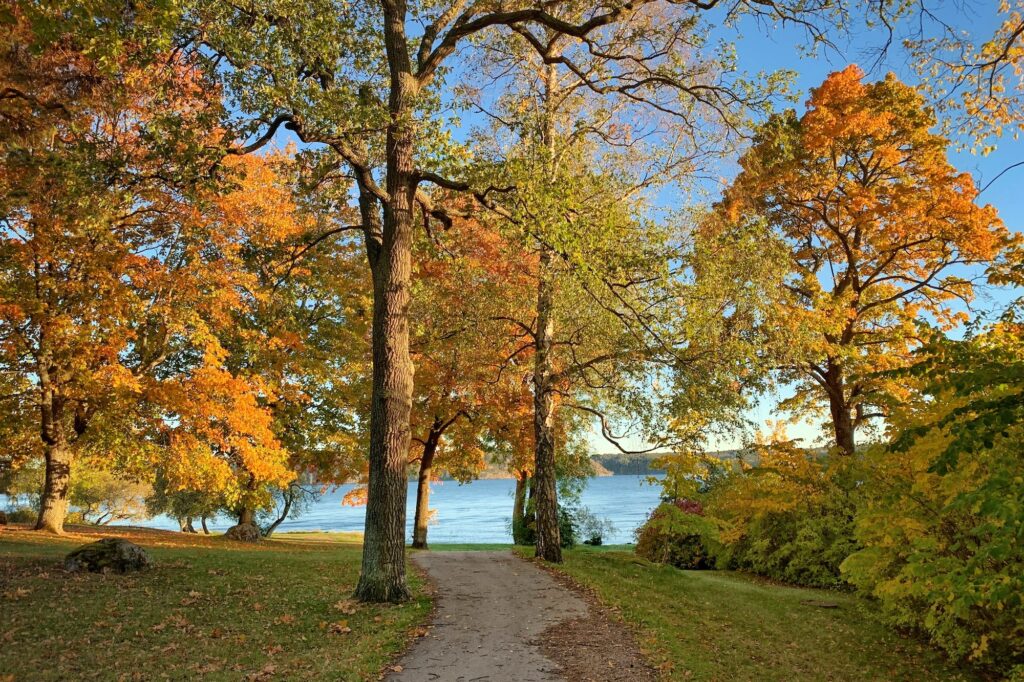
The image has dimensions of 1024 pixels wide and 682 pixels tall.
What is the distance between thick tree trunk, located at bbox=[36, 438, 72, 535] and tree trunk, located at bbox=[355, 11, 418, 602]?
1215 centimetres

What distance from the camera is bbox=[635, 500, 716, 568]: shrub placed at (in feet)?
63.4

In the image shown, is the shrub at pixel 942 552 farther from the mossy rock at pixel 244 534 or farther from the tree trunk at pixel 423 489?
the mossy rock at pixel 244 534

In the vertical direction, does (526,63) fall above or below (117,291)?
above

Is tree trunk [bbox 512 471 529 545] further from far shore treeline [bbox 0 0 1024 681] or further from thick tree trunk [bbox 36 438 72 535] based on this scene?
thick tree trunk [bbox 36 438 72 535]

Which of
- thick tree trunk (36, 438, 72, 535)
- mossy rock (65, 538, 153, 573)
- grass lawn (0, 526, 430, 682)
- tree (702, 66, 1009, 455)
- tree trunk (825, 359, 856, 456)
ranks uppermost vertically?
tree (702, 66, 1009, 455)

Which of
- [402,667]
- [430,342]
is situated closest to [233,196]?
[430,342]

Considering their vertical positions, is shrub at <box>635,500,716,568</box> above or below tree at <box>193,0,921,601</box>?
below

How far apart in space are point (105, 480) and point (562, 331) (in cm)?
4515

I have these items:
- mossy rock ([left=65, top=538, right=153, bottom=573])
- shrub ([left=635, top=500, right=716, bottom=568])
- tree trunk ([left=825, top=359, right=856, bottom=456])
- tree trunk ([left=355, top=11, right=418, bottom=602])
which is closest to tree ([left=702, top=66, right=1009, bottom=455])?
tree trunk ([left=825, top=359, right=856, bottom=456])

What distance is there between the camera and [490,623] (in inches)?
373

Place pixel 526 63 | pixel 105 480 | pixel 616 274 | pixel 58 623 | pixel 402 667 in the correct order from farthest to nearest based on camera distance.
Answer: pixel 105 480 < pixel 526 63 < pixel 616 274 < pixel 58 623 < pixel 402 667

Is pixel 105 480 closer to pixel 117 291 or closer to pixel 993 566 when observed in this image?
pixel 117 291

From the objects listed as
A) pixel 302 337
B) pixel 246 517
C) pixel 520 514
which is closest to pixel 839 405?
pixel 520 514

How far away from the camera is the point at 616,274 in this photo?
10.9 m
